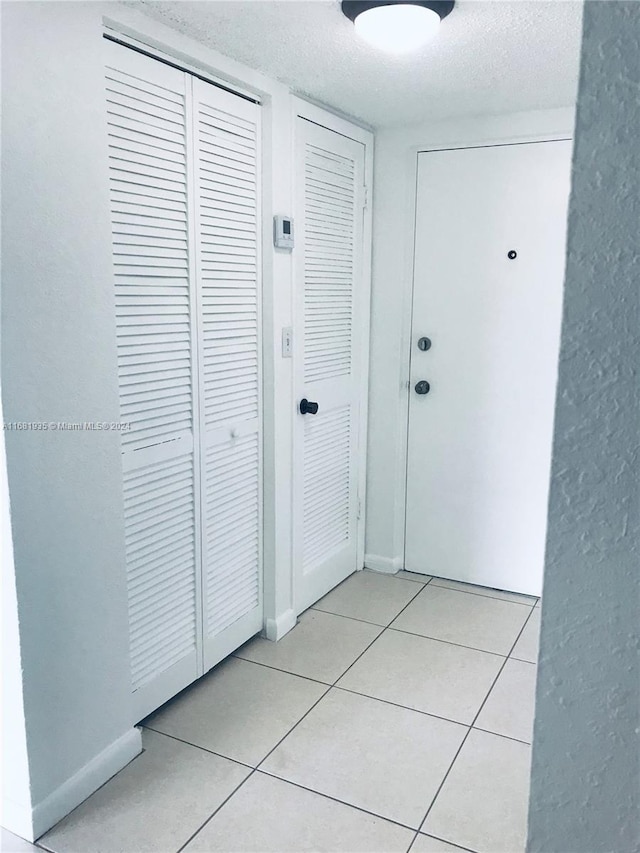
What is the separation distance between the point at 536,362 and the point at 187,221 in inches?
62.6

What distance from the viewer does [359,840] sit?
167cm

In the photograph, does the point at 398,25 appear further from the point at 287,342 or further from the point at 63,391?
the point at 63,391

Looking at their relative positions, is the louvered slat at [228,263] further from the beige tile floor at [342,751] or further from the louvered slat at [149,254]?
the beige tile floor at [342,751]

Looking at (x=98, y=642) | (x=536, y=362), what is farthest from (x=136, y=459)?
(x=536, y=362)

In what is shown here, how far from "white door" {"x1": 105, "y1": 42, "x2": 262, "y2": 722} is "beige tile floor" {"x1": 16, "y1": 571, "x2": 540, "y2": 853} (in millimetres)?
209

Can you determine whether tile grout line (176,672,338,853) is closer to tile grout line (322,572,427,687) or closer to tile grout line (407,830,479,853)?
tile grout line (322,572,427,687)

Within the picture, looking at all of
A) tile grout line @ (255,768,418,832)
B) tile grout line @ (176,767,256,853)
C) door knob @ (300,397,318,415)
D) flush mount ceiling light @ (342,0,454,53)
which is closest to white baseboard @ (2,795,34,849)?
tile grout line @ (176,767,256,853)

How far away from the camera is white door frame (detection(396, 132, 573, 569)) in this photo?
276cm

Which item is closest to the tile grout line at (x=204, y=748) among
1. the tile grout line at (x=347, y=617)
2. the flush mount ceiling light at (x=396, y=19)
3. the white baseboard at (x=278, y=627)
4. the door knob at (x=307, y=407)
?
the white baseboard at (x=278, y=627)

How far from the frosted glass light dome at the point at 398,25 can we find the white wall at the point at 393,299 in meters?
1.02

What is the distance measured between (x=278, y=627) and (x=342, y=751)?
2.26 ft

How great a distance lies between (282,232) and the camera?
2.42 m

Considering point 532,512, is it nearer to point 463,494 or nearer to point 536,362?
point 463,494

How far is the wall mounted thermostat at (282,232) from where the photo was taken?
7.89ft
